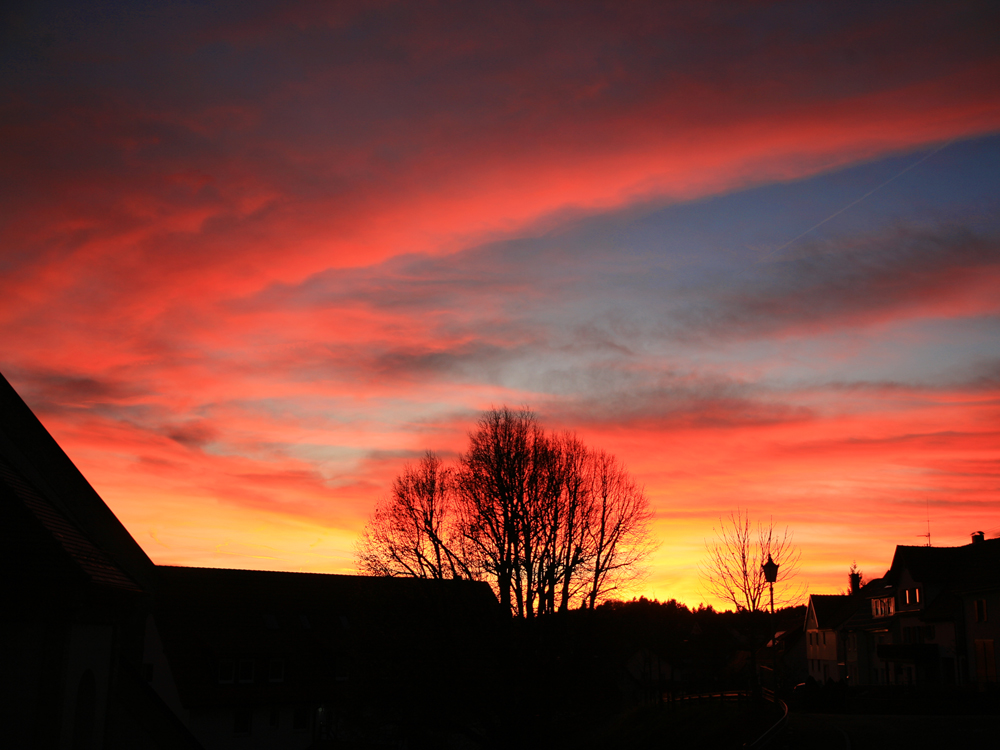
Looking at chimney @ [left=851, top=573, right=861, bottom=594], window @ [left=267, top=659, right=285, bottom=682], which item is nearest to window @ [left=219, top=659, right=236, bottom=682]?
window @ [left=267, top=659, right=285, bottom=682]

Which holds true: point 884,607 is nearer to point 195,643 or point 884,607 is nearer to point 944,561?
point 944,561

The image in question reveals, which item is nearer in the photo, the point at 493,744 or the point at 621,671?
the point at 493,744

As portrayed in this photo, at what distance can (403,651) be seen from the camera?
33750mm

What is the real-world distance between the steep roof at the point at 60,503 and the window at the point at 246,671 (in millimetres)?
28847

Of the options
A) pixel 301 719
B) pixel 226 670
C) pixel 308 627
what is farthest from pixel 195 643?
pixel 308 627

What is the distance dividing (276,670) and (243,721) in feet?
14.7

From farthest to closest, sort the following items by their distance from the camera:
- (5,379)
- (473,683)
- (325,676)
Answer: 1. (325,676)
2. (473,683)
3. (5,379)

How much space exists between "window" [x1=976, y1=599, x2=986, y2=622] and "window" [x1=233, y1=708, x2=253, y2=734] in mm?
44990

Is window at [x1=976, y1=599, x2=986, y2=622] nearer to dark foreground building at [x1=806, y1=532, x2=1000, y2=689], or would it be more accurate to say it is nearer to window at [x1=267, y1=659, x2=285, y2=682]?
dark foreground building at [x1=806, y1=532, x2=1000, y2=689]

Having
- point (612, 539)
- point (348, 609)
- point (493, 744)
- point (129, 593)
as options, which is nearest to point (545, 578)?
point (612, 539)

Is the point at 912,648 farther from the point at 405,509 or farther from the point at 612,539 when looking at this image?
the point at 405,509

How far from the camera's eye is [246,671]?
168ft

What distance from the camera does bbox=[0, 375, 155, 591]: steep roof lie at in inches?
582

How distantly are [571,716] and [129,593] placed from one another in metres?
24.6
